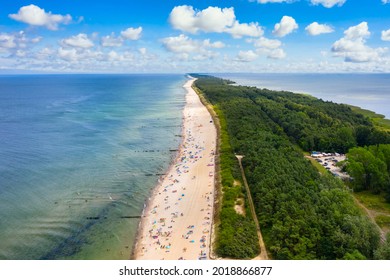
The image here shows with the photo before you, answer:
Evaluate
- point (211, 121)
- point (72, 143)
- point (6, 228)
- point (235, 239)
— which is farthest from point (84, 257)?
point (211, 121)

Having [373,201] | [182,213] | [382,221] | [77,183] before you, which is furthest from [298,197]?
[77,183]

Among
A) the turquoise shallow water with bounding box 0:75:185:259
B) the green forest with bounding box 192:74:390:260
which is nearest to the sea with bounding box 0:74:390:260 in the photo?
the turquoise shallow water with bounding box 0:75:185:259

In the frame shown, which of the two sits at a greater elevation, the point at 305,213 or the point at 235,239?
the point at 305,213

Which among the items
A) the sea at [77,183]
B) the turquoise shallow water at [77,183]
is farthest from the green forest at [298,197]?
the turquoise shallow water at [77,183]

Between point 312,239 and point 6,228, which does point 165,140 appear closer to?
point 6,228

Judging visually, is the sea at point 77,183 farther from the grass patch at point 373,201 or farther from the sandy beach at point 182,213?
the grass patch at point 373,201
